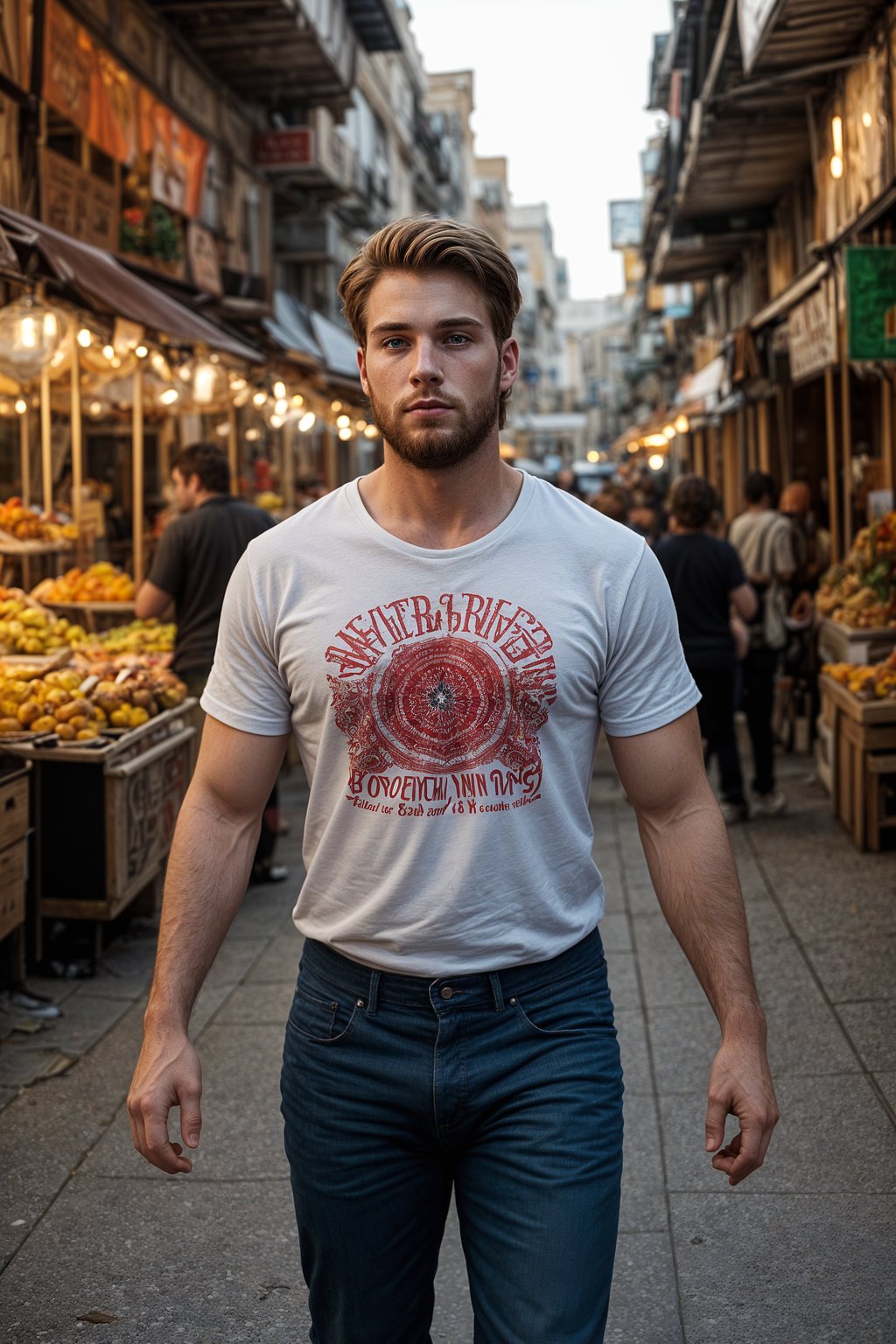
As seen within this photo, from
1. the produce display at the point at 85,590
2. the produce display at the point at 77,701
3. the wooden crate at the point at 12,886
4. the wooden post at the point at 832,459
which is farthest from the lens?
the wooden post at the point at 832,459

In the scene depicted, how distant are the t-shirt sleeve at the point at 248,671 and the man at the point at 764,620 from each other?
690 centimetres

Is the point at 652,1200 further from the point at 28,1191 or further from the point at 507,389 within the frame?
the point at 507,389

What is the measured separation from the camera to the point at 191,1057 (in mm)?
2355

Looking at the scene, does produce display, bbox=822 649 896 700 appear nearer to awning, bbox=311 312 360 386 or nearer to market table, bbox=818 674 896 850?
market table, bbox=818 674 896 850

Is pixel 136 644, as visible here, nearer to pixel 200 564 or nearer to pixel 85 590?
pixel 200 564

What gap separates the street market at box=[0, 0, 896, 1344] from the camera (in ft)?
7.54

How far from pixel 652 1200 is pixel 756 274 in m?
19.6

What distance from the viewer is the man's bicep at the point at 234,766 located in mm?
2457

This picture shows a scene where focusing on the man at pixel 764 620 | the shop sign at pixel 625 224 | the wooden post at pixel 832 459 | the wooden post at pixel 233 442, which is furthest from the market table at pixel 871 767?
the shop sign at pixel 625 224

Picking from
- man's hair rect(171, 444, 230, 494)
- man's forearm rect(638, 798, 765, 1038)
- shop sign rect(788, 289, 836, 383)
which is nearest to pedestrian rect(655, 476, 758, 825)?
man's hair rect(171, 444, 230, 494)

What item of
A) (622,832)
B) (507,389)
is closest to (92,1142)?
(507,389)

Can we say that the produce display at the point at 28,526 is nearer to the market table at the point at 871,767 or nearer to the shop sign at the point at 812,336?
the market table at the point at 871,767

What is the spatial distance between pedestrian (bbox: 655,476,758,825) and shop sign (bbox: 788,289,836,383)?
326cm

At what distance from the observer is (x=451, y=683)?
229 cm
